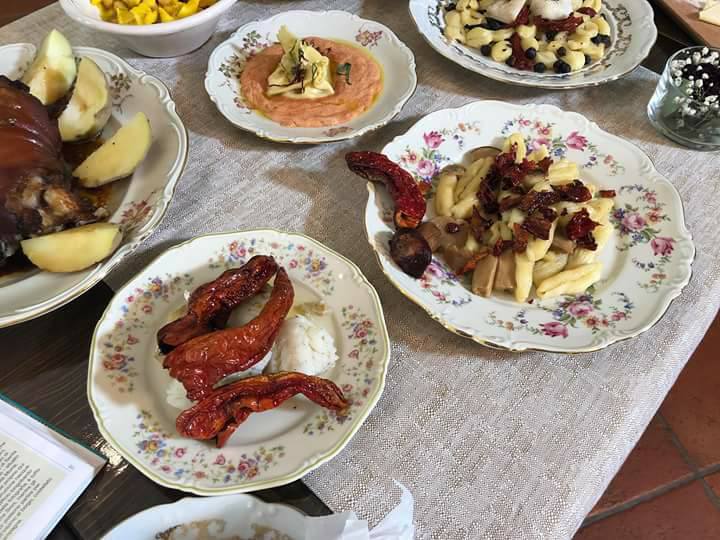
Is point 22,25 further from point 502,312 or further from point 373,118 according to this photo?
point 502,312

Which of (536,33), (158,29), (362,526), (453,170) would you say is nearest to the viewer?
(362,526)

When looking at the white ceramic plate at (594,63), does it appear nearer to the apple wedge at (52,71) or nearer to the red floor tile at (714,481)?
the apple wedge at (52,71)

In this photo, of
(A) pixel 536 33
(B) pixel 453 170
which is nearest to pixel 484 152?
(B) pixel 453 170

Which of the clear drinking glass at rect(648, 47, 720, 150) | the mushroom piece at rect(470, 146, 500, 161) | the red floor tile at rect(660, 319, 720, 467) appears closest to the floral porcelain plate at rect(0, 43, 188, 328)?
the mushroom piece at rect(470, 146, 500, 161)

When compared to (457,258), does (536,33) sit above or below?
above

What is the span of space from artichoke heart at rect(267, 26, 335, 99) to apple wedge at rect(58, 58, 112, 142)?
0.34 m

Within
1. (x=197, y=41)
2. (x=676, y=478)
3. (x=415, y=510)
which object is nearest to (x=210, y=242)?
(x=415, y=510)

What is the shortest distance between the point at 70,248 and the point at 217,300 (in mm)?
265

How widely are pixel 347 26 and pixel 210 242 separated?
0.74m

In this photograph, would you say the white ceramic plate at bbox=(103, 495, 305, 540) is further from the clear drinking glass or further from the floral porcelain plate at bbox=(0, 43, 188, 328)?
the clear drinking glass

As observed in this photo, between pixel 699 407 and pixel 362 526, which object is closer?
pixel 362 526

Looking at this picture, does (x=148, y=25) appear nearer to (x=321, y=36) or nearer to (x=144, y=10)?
(x=144, y=10)

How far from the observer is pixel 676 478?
1742mm

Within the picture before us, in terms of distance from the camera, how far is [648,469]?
1753 millimetres
